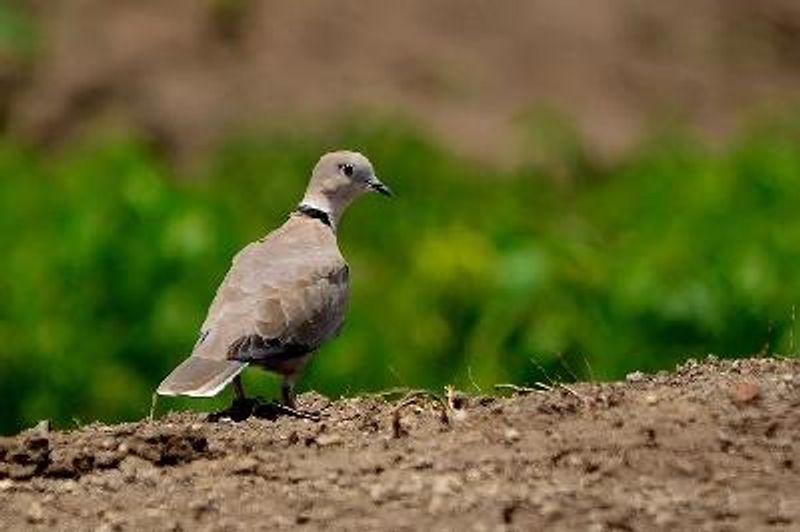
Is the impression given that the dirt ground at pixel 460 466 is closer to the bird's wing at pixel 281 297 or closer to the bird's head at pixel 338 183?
the bird's wing at pixel 281 297

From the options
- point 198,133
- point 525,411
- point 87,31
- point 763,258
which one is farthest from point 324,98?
point 525,411

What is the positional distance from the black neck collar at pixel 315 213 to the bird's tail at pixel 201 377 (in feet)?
3.21

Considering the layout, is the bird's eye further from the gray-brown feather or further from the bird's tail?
the bird's tail

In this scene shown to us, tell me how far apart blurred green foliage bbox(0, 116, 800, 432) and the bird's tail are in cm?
448

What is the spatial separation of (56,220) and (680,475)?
30.7 feet

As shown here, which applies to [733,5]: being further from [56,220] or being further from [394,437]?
[394,437]

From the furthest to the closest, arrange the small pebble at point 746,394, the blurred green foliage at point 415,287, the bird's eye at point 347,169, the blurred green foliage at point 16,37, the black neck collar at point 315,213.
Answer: the blurred green foliage at point 16,37
the blurred green foliage at point 415,287
the bird's eye at point 347,169
the black neck collar at point 315,213
the small pebble at point 746,394

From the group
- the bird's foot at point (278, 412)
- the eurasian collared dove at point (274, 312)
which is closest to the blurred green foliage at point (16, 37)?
the eurasian collared dove at point (274, 312)

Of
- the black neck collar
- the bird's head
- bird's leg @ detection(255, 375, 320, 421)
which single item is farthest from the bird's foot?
the bird's head

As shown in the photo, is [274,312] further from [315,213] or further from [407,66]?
[407,66]

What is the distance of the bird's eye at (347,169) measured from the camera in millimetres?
9914

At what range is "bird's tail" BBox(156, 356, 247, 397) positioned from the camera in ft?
27.8

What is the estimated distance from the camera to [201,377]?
8.59 meters

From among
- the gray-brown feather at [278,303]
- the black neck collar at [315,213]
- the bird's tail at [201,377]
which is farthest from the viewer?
the black neck collar at [315,213]
